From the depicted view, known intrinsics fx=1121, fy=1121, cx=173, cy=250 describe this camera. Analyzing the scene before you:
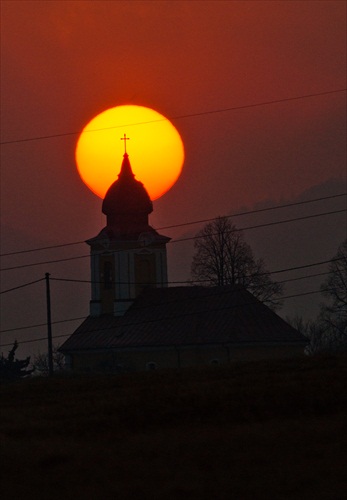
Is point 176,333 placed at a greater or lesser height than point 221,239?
lesser

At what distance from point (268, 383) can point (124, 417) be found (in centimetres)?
440

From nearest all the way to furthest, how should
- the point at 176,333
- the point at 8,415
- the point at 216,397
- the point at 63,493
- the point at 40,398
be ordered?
the point at 63,493, the point at 216,397, the point at 8,415, the point at 40,398, the point at 176,333

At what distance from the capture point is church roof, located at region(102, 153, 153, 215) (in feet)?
285

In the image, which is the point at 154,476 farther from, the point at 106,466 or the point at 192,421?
the point at 192,421

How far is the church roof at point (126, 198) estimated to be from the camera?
8694 cm

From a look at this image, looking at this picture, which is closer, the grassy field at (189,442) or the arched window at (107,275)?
the grassy field at (189,442)

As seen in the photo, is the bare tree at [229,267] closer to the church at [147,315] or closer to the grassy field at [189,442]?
the church at [147,315]

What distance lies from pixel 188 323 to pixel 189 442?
58.8 meters

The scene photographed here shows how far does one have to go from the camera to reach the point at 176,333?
3041 inches

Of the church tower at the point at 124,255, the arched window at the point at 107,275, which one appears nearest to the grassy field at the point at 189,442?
the church tower at the point at 124,255

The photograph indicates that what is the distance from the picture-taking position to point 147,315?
81312 millimetres

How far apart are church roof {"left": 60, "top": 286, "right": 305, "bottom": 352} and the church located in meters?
0.07

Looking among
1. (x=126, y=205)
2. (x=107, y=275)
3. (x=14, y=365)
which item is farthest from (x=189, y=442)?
(x=126, y=205)

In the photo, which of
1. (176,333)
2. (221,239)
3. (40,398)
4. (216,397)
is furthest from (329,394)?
(221,239)
